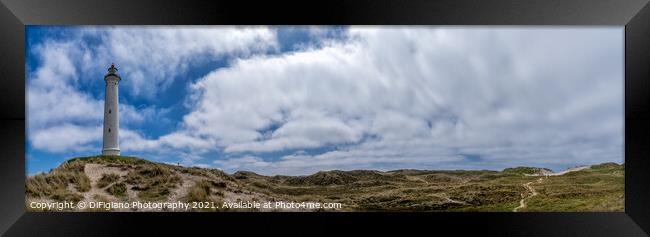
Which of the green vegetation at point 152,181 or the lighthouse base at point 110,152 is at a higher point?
the lighthouse base at point 110,152

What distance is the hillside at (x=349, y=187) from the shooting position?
6.62 meters

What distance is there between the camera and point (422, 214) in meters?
3.72

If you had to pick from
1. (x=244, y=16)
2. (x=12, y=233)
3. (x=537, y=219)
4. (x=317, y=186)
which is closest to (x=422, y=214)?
(x=537, y=219)

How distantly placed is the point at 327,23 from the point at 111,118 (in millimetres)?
7055

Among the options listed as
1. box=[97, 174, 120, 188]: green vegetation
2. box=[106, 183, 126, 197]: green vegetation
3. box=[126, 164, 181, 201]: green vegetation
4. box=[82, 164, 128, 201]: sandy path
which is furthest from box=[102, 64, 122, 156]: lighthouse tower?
box=[106, 183, 126, 197]: green vegetation

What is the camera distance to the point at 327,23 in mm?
3479

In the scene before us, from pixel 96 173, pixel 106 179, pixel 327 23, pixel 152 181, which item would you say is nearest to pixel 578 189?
pixel 327 23

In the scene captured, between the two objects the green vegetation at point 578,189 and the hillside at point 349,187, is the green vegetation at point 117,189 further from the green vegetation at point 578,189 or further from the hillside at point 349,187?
the green vegetation at point 578,189

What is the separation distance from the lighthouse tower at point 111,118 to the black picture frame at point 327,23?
5.23m

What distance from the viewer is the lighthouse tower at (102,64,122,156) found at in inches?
335

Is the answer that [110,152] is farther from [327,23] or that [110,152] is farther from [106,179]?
[327,23]

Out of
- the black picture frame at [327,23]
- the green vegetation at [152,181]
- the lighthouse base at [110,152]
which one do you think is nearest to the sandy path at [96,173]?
the green vegetation at [152,181]

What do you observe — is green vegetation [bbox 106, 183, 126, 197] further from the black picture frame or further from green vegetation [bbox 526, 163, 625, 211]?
green vegetation [bbox 526, 163, 625, 211]

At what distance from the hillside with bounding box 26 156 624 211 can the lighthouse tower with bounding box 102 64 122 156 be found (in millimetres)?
337
